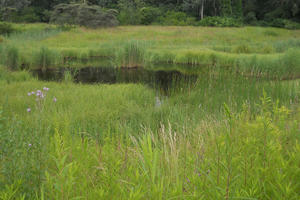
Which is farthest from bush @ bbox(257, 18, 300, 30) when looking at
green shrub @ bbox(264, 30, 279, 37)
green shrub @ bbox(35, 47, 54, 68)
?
green shrub @ bbox(35, 47, 54, 68)

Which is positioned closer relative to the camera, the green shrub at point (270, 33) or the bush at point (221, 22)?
the green shrub at point (270, 33)

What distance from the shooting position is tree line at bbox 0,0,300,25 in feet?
111

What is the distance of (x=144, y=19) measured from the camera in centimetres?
3469

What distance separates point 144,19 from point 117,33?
12.0 meters

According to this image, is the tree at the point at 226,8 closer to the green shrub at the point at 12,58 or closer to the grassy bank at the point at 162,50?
the grassy bank at the point at 162,50

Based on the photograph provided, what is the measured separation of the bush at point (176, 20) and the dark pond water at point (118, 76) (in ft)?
71.3

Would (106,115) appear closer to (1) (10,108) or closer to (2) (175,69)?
(1) (10,108)

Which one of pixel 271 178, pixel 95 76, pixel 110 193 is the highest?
pixel 271 178

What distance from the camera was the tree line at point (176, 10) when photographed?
111 feet

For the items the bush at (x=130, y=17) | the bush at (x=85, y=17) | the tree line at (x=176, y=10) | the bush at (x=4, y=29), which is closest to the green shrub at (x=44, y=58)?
the bush at (x=4, y=29)

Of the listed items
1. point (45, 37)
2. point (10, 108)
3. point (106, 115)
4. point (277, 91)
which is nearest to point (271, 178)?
point (106, 115)

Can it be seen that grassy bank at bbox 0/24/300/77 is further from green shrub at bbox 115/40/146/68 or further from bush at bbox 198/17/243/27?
bush at bbox 198/17/243/27

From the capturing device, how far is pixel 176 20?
33.3 meters

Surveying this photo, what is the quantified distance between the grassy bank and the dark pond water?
2.45 feet
